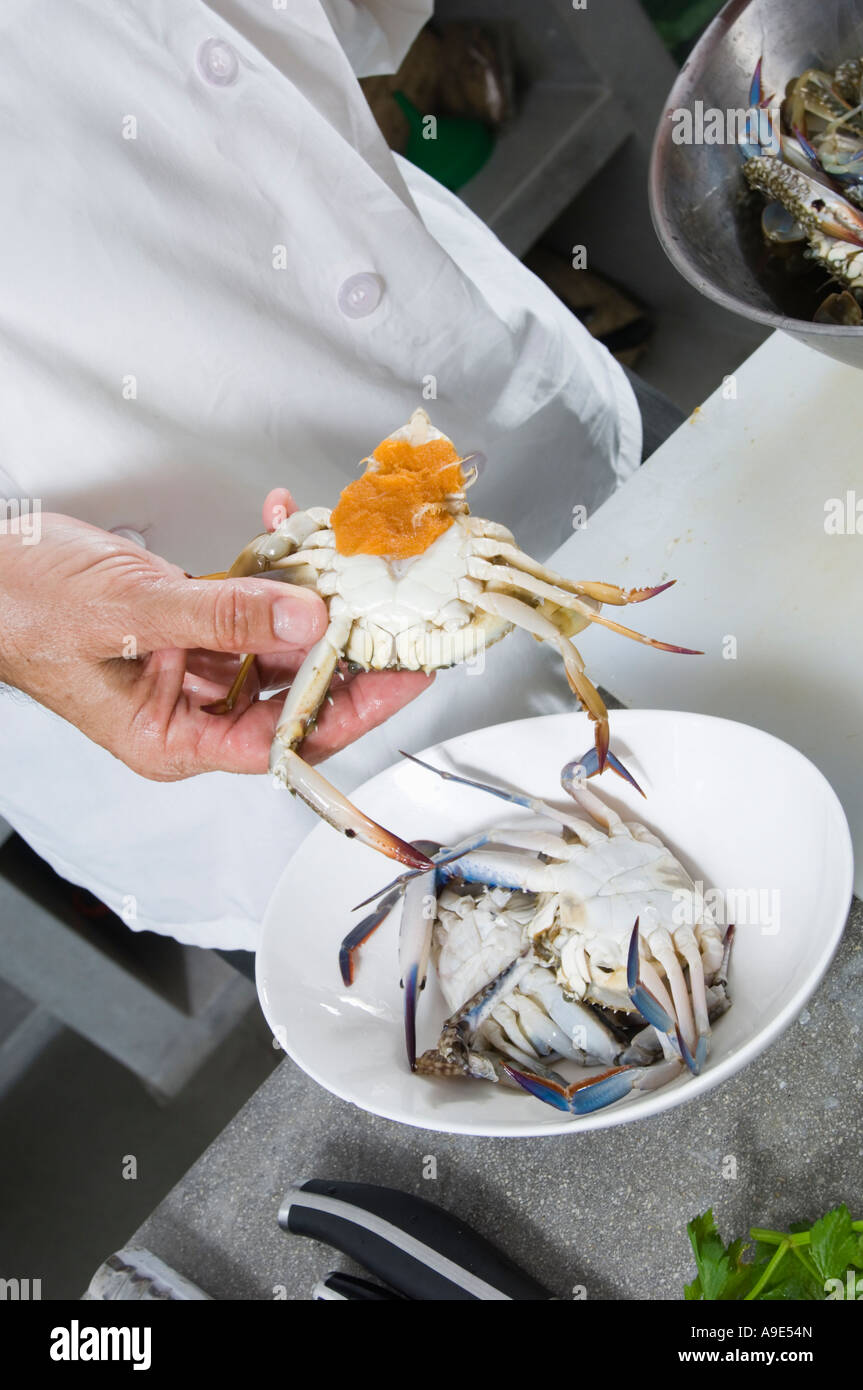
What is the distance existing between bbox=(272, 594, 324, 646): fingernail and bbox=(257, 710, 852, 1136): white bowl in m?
0.16

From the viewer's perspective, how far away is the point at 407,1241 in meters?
0.79

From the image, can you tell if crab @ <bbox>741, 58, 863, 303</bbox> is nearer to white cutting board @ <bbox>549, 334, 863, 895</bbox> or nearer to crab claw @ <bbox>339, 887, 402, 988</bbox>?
white cutting board @ <bbox>549, 334, 863, 895</bbox>

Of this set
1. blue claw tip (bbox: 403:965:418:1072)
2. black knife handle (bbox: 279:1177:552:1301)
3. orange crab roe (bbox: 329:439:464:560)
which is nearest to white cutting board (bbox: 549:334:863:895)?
orange crab roe (bbox: 329:439:464:560)

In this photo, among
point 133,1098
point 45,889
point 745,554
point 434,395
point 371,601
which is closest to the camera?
point 371,601

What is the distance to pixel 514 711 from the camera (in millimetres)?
1087

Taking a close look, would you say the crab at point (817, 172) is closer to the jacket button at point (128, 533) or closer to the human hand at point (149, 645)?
the human hand at point (149, 645)

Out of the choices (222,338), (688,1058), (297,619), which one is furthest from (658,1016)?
(222,338)

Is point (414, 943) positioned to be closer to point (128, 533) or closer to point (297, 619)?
point (297, 619)

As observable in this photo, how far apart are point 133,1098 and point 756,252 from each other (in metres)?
1.86

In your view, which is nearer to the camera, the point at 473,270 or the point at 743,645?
the point at 743,645

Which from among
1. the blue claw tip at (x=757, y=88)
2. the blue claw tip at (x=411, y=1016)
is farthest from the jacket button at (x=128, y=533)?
the blue claw tip at (x=757, y=88)
